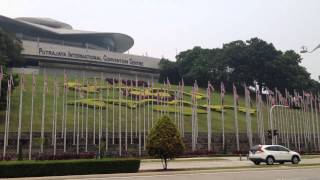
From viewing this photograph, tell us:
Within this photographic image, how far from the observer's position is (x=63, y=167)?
80.0ft

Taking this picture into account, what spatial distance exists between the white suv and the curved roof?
8238cm

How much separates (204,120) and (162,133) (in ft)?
98.1

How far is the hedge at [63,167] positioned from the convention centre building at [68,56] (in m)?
63.2

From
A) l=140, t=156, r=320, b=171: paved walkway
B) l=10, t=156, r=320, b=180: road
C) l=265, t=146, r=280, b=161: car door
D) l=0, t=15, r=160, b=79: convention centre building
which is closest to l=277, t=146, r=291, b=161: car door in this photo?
l=265, t=146, r=280, b=161: car door

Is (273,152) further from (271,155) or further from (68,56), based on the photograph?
(68,56)

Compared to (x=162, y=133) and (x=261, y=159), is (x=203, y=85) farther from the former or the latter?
(x=162, y=133)

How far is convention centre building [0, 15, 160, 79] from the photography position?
89.0 metres

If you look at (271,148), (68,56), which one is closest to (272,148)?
(271,148)

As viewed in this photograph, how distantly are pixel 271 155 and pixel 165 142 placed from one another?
384 inches

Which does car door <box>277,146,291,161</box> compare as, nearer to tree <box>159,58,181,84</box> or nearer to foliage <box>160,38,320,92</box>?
foliage <box>160,38,320,92</box>

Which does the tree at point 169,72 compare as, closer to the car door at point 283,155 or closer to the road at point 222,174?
the car door at point 283,155

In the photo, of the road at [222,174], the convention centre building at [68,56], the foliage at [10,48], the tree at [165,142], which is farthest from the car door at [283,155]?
the convention centre building at [68,56]

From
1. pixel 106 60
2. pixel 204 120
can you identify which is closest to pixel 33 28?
pixel 106 60

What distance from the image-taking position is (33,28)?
11188cm
